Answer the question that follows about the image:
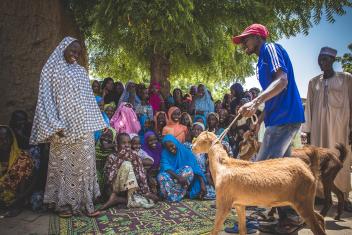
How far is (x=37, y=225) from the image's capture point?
410cm

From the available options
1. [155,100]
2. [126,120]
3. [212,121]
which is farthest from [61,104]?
[155,100]

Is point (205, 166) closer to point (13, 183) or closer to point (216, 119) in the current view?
point (216, 119)

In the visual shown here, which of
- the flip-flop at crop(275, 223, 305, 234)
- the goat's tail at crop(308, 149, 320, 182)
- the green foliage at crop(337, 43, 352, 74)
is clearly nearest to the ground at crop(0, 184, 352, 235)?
the flip-flop at crop(275, 223, 305, 234)

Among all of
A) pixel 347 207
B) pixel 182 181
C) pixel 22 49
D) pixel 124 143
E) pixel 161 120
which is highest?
pixel 22 49

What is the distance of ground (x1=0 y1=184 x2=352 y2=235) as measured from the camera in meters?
3.85

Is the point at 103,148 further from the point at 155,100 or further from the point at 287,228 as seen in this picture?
the point at 287,228

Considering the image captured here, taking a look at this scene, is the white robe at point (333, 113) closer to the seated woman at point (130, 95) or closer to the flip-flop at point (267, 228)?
the flip-flop at point (267, 228)

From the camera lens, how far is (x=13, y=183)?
4.69 m

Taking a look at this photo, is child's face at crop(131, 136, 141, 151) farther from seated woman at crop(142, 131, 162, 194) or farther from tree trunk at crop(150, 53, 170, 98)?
tree trunk at crop(150, 53, 170, 98)

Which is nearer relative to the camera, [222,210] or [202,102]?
[222,210]

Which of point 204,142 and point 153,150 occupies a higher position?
point 204,142

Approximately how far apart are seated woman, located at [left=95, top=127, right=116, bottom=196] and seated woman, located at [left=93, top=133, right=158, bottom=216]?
0.46 m

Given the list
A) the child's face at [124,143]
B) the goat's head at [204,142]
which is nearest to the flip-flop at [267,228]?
the goat's head at [204,142]

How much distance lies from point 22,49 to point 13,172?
264 centimetres
